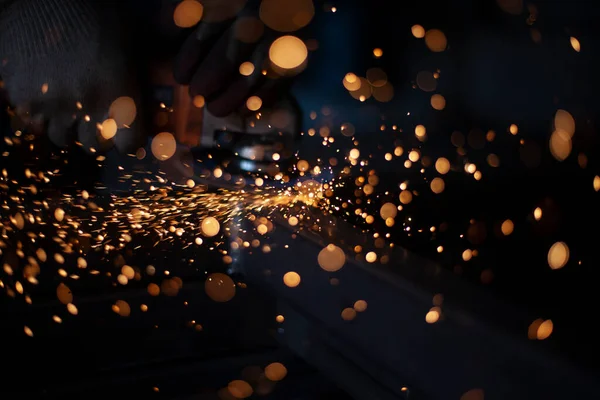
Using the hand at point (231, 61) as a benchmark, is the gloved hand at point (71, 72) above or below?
below

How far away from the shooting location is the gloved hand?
19 cm

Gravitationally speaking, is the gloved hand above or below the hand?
below

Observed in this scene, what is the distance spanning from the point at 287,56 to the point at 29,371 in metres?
0.17

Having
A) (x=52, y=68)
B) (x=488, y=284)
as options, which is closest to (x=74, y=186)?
(x=52, y=68)

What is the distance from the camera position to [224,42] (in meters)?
0.20

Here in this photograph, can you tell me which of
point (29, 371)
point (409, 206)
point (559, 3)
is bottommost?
point (29, 371)

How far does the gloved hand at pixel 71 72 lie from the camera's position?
194 millimetres

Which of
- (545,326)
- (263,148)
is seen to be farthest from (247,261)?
(545,326)

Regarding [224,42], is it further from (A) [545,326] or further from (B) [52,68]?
(A) [545,326]

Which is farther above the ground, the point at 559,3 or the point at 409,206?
the point at 559,3

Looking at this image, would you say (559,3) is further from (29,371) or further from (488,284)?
(29,371)

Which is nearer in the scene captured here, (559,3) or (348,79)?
(348,79)

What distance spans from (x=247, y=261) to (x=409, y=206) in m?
0.08

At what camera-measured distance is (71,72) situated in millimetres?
205
